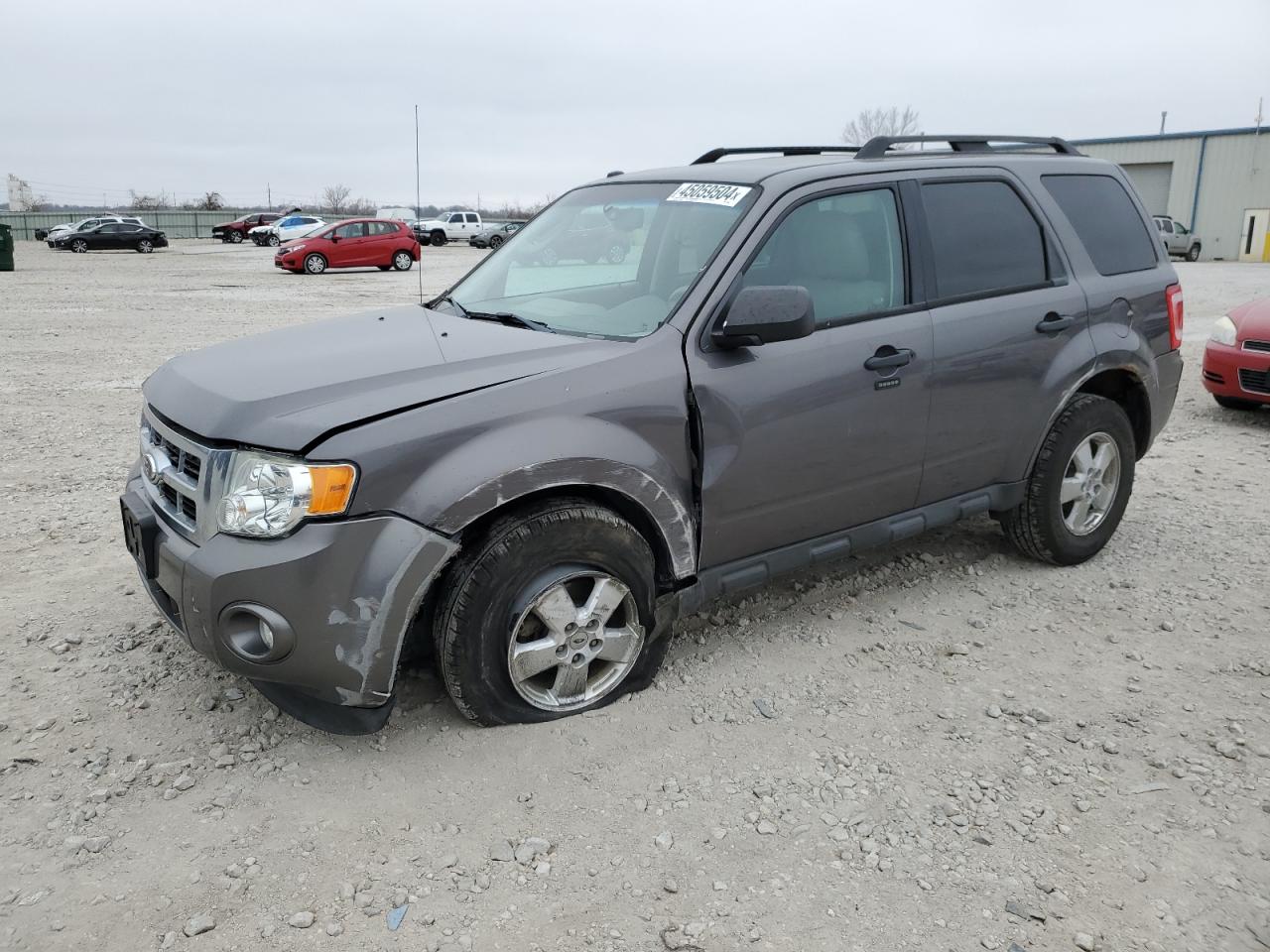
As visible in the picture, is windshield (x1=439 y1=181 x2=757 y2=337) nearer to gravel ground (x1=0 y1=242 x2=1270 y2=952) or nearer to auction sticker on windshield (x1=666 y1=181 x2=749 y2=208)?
auction sticker on windshield (x1=666 y1=181 x2=749 y2=208)

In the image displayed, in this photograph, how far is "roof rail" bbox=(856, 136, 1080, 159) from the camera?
4184 mm

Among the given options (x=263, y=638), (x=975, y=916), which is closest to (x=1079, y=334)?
(x=975, y=916)

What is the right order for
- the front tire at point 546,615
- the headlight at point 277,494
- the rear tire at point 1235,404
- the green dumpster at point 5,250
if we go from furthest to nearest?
the green dumpster at point 5,250 < the rear tire at point 1235,404 < the front tire at point 546,615 < the headlight at point 277,494

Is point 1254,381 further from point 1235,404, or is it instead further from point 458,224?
point 458,224

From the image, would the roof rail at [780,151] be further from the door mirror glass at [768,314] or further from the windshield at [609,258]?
the door mirror glass at [768,314]

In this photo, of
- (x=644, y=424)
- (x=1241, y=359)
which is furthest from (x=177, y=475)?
(x=1241, y=359)

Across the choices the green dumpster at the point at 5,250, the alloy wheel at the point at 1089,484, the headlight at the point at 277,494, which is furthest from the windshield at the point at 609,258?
the green dumpster at the point at 5,250

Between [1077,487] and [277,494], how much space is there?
141 inches

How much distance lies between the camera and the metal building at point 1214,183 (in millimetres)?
39375

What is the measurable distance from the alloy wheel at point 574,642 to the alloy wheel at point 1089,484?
93.4 inches

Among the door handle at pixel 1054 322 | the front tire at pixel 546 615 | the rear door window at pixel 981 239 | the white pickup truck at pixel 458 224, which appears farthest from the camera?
the white pickup truck at pixel 458 224

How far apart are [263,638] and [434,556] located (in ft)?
1.77

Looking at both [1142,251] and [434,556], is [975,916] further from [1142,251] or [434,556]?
[1142,251]

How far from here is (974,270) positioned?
13.7 feet
